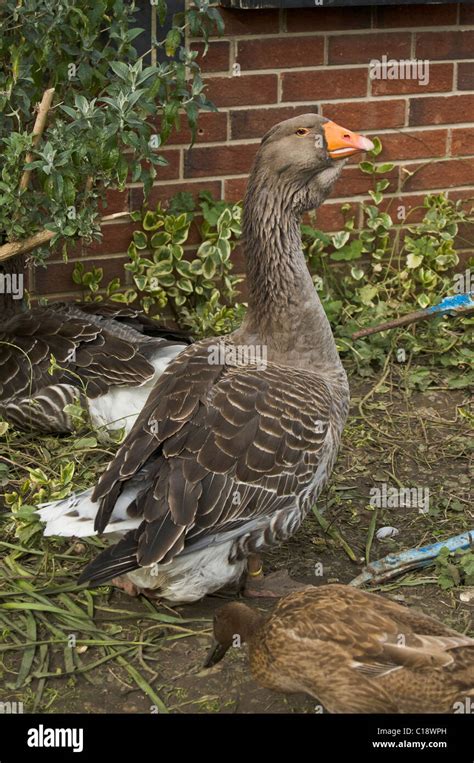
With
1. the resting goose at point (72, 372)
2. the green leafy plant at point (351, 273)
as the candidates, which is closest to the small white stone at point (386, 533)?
the resting goose at point (72, 372)

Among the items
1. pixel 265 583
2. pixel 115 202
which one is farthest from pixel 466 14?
pixel 265 583

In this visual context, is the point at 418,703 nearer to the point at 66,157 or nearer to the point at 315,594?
the point at 315,594

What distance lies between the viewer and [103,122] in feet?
15.2

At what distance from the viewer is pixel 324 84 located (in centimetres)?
646

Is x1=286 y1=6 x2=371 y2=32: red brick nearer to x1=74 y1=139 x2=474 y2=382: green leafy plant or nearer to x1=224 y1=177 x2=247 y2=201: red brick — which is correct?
x1=74 y1=139 x2=474 y2=382: green leafy plant

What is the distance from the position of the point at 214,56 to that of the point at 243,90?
0.26 meters

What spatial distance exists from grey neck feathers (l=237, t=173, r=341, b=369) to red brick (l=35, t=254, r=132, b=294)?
1713mm

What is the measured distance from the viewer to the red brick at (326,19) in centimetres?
626

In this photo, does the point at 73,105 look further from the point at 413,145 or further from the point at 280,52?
the point at 413,145

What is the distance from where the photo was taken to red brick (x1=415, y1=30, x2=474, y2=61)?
662 cm

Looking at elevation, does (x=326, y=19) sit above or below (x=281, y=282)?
above

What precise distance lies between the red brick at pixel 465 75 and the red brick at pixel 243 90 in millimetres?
1180

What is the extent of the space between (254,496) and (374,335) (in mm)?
2425

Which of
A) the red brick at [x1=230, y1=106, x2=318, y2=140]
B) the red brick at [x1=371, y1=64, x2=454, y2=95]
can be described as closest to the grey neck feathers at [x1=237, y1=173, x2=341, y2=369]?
the red brick at [x1=230, y1=106, x2=318, y2=140]
